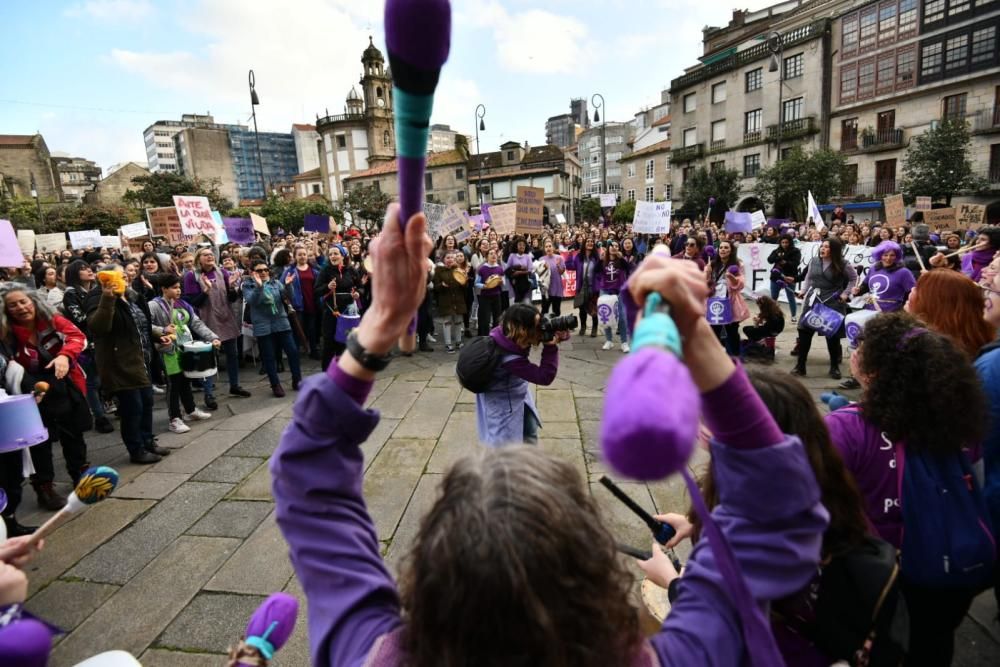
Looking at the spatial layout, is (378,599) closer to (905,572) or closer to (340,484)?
(340,484)

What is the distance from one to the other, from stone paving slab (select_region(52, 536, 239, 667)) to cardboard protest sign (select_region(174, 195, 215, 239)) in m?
7.87

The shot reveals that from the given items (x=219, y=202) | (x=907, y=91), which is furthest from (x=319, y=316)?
(x=219, y=202)

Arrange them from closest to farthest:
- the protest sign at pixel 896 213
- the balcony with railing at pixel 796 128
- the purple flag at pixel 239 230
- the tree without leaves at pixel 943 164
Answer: the protest sign at pixel 896 213 < the purple flag at pixel 239 230 < the tree without leaves at pixel 943 164 < the balcony with railing at pixel 796 128

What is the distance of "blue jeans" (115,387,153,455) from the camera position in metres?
4.81

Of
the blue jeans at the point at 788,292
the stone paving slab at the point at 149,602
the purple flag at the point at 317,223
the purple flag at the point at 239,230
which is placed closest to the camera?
the stone paving slab at the point at 149,602

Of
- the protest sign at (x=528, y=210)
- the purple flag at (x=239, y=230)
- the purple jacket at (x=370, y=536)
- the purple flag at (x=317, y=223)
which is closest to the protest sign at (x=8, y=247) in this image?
the purple jacket at (x=370, y=536)

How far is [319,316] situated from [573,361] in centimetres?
413

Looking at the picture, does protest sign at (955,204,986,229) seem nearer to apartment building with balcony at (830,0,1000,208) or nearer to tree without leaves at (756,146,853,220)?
tree without leaves at (756,146,853,220)

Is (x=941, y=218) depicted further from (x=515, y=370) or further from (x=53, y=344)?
(x=53, y=344)

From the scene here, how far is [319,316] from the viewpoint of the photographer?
28.0 feet

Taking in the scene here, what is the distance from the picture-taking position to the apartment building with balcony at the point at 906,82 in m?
24.9

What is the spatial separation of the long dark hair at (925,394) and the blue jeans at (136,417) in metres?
5.54

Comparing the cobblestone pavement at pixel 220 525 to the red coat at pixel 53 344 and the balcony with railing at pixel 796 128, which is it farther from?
the balcony with railing at pixel 796 128

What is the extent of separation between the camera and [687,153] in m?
40.1
